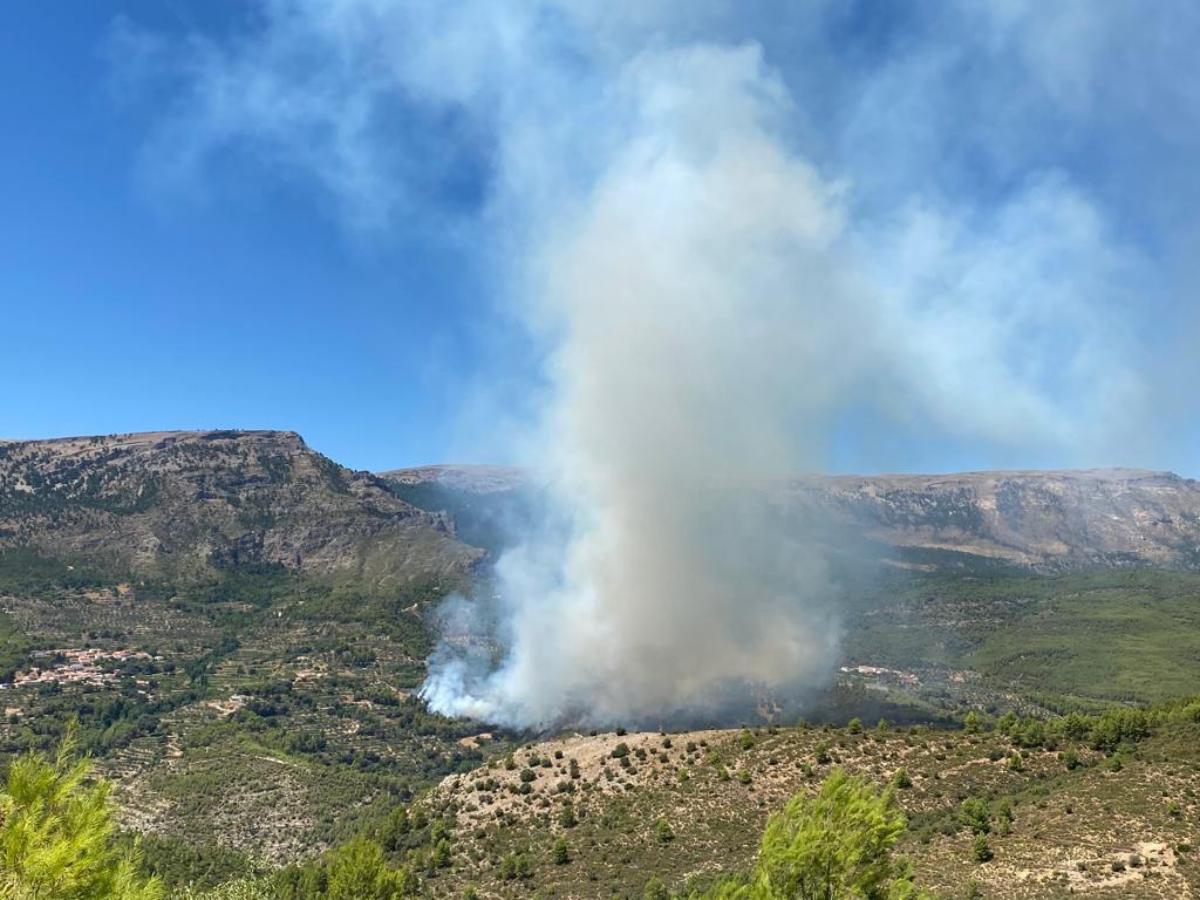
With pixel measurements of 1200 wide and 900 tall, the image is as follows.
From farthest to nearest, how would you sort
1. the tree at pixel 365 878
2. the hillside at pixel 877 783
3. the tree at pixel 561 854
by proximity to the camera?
the tree at pixel 561 854
the hillside at pixel 877 783
the tree at pixel 365 878

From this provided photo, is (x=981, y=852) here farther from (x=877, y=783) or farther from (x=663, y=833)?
(x=663, y=833)

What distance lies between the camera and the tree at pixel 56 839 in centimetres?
2138

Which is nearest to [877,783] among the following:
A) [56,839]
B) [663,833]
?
[663,833]

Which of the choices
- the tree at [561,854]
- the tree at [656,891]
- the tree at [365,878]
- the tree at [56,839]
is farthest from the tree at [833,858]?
the tree at [561,854]

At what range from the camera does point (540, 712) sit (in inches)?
7047

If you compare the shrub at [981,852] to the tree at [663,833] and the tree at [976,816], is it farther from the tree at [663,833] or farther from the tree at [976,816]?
the tree at [663,833]

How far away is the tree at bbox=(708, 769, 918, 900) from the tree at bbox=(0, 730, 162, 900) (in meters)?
21.4

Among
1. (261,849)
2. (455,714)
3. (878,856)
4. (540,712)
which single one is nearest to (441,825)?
(261,849)

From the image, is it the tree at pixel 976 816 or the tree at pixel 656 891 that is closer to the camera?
the tree at pixel 656 891

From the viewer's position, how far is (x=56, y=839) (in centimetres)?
2203

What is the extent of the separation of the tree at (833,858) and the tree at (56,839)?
70.1 feet

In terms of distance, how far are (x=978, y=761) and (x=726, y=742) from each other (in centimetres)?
2769

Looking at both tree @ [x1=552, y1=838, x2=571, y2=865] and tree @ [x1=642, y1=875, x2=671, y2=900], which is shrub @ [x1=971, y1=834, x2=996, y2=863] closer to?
tree @ [x1=642, y1=875, x2=671, y2=900]

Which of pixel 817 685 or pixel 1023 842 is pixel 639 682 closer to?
pixel 817 685
